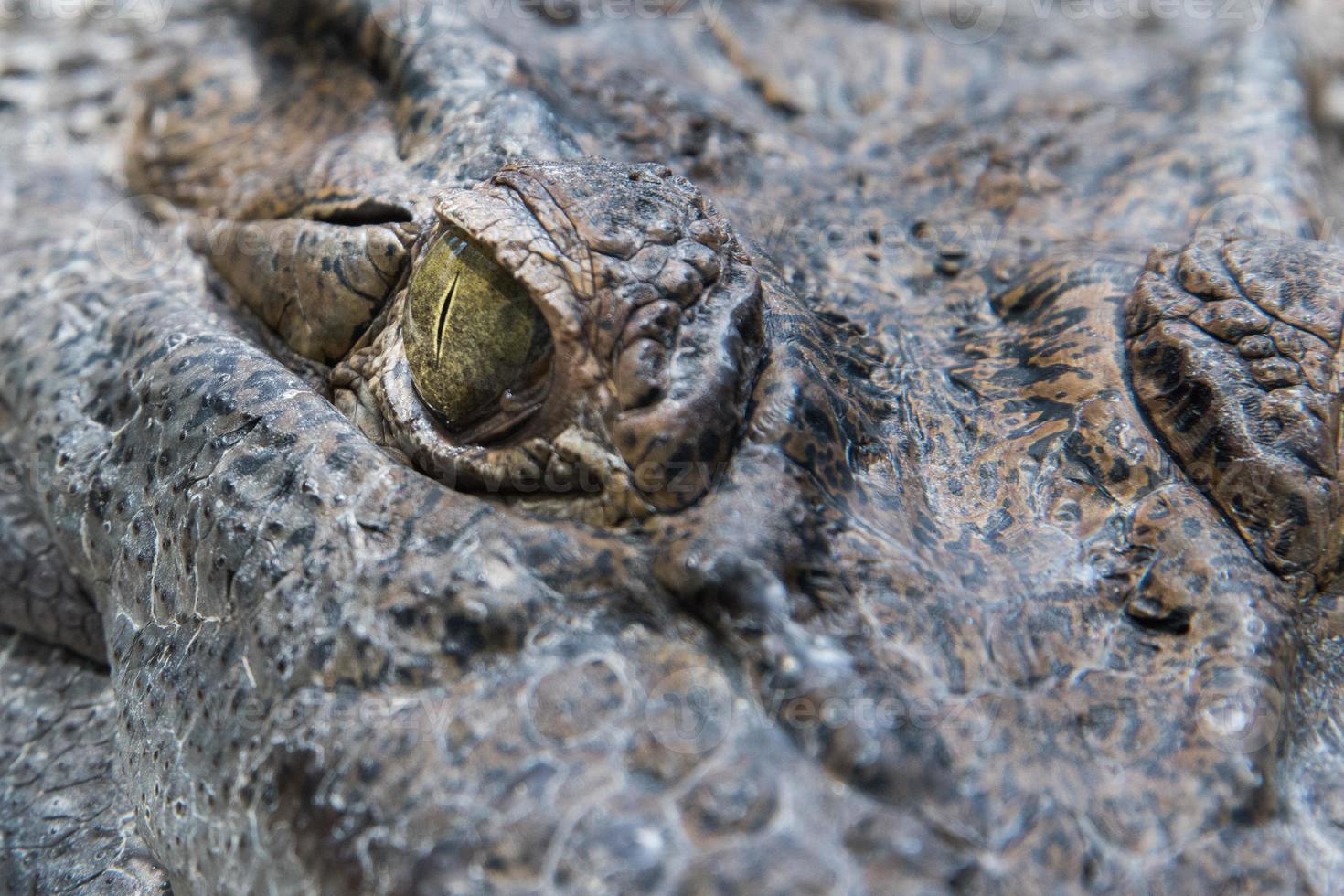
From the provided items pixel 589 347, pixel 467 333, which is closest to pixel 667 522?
pixel 589 347

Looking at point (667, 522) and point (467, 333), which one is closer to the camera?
point (667, 522)

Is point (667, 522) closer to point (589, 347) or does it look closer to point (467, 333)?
point (589, 347)

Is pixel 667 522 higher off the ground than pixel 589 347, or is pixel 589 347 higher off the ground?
pixel 589 347

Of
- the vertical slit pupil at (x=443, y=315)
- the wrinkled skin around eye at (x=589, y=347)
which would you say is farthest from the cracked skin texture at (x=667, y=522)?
the vertical slit pupil at (x=443, y=315)

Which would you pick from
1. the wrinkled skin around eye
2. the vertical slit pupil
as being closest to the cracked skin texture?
the wrinkled skin around eye

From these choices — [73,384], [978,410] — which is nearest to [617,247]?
[978,410]

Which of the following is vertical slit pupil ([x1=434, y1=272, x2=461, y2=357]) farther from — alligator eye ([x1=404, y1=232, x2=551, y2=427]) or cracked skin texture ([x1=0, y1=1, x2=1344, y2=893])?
cracked skin texture ([x1=0, y1=1, x2=1344, y2=893])

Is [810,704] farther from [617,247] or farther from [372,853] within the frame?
[617,247]
